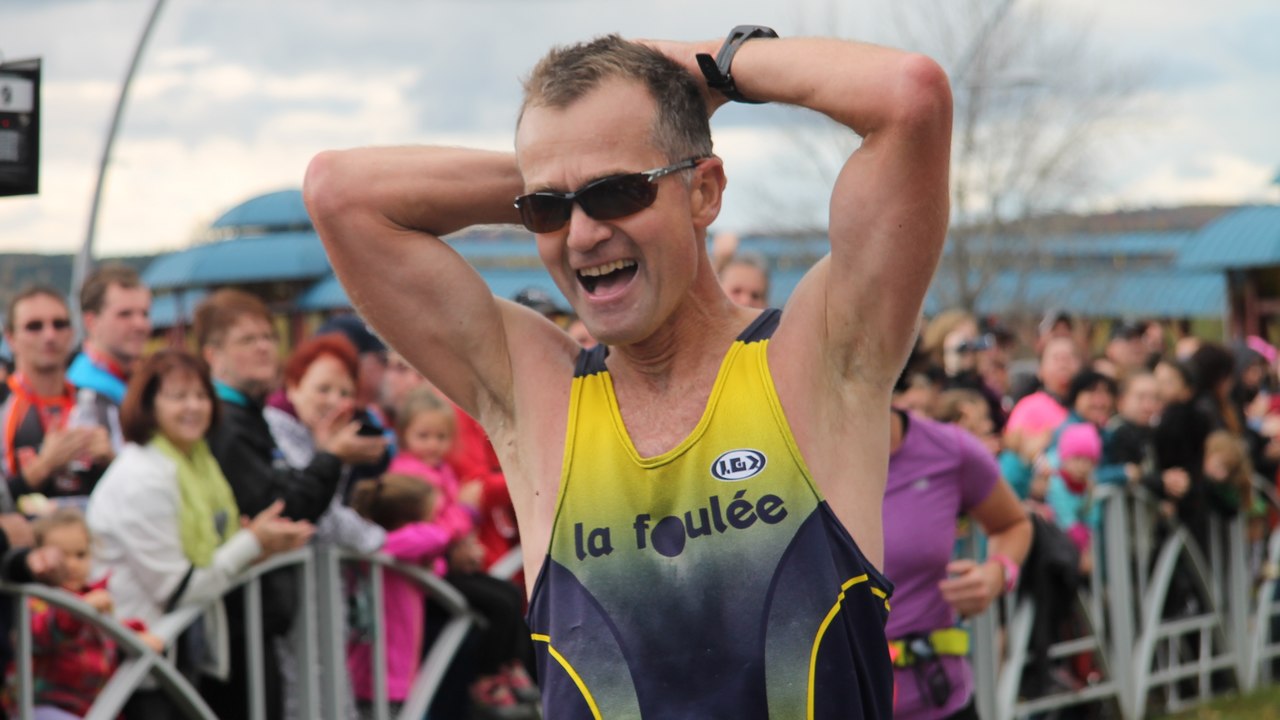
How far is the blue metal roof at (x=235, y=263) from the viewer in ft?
68.8

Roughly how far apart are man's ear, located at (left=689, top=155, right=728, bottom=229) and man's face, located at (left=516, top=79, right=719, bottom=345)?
0.04m

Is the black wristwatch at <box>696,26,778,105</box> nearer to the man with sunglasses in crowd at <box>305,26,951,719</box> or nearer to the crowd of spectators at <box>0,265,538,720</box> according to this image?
the man with sunglasses in crowd at <box>305,26,951,719</box>

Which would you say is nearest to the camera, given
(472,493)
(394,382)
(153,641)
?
(153,641)

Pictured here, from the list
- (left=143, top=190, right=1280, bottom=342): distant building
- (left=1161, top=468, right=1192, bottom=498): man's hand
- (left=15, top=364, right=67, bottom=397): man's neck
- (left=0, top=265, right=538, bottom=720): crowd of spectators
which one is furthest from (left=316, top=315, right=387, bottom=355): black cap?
(left=143, top=190, right=1280, bottom=342): distant building

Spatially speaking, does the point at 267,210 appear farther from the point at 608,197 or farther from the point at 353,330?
the point at 608,197

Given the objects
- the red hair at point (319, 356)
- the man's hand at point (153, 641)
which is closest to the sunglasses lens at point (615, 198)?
the man's hand at point (153, 641)

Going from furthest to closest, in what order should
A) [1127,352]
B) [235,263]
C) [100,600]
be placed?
[235,263] < [1127,352] < [100,600]

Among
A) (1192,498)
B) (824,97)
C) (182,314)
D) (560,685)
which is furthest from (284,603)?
(182,314)

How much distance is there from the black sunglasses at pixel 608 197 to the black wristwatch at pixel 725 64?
168 mm

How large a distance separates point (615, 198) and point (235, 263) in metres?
19.9

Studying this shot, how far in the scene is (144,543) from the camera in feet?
18.0

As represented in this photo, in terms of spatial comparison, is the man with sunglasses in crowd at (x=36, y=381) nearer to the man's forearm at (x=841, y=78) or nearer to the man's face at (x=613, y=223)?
the man's face at (x=613, y=223)

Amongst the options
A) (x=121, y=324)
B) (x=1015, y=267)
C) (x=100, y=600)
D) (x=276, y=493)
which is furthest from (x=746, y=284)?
(x=1015, y=267)

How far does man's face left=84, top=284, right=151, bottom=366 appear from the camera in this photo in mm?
6445
